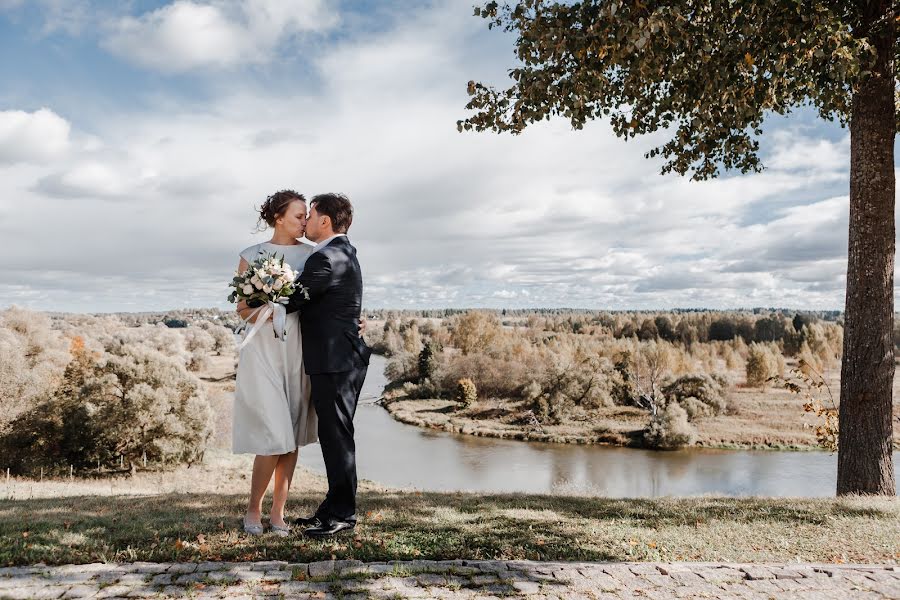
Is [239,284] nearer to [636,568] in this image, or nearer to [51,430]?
[636,568]

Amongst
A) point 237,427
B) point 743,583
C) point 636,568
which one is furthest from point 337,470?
point 743,583

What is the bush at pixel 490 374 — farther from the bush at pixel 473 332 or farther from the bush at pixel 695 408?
the bush at pixel 695 408

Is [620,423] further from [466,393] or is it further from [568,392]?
[466,393]

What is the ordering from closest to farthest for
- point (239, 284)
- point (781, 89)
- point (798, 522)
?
point (239, 284), point (798, 522), point (781, 89)

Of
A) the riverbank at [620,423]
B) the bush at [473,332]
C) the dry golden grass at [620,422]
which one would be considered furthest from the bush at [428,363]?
the bush at [473,332]

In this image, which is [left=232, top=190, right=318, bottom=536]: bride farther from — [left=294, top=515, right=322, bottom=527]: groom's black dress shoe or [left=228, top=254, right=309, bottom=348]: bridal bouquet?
[left=294, top=515, right=322, bottom=527]: groom's black dress shoe

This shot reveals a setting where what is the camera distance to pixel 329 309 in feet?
14.7

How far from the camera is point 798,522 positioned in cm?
565

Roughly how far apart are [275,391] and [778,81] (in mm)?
6196

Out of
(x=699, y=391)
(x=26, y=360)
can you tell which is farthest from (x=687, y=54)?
(x=699, y=391)

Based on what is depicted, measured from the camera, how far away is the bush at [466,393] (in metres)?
50.9

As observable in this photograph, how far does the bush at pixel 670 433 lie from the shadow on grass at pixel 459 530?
31.7m

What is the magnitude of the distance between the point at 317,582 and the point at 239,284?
209 centimetres

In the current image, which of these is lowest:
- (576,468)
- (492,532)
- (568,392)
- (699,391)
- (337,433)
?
(576,468)
